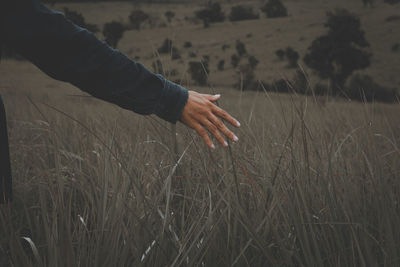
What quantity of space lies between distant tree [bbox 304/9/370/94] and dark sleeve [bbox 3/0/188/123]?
2853cm

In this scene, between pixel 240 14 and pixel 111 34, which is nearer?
pixel 111 34

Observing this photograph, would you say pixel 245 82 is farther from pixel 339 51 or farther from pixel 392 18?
pixel 392 18

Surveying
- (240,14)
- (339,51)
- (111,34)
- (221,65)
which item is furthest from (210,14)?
(111,34)

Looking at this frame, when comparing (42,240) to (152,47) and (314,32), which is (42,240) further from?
(314,32)

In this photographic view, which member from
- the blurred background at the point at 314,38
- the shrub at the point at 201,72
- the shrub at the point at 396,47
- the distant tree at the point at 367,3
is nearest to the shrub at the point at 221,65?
the blurred background at the point at 314,38

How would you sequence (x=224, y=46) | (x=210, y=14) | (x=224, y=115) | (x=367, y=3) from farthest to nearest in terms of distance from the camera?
(x=367, y=3) < (x=224, y=46) < (x=210, y=14) < (x=224, y=115)

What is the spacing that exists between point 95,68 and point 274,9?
35.7m

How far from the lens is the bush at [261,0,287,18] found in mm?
31328

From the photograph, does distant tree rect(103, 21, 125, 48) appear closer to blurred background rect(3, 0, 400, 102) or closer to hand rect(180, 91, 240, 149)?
hand rect(180, 91, 240, 149)

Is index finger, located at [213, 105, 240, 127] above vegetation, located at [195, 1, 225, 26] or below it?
below

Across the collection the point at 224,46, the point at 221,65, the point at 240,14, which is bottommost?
the point at 221,65

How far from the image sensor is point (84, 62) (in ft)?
3.10

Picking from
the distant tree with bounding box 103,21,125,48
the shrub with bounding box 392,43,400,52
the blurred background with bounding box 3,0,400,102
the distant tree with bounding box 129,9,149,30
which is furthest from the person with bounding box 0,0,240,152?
the shrub with bounding box 392,43,400,52

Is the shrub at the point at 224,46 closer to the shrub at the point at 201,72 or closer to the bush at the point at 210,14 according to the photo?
the bush at the point at 210,14
